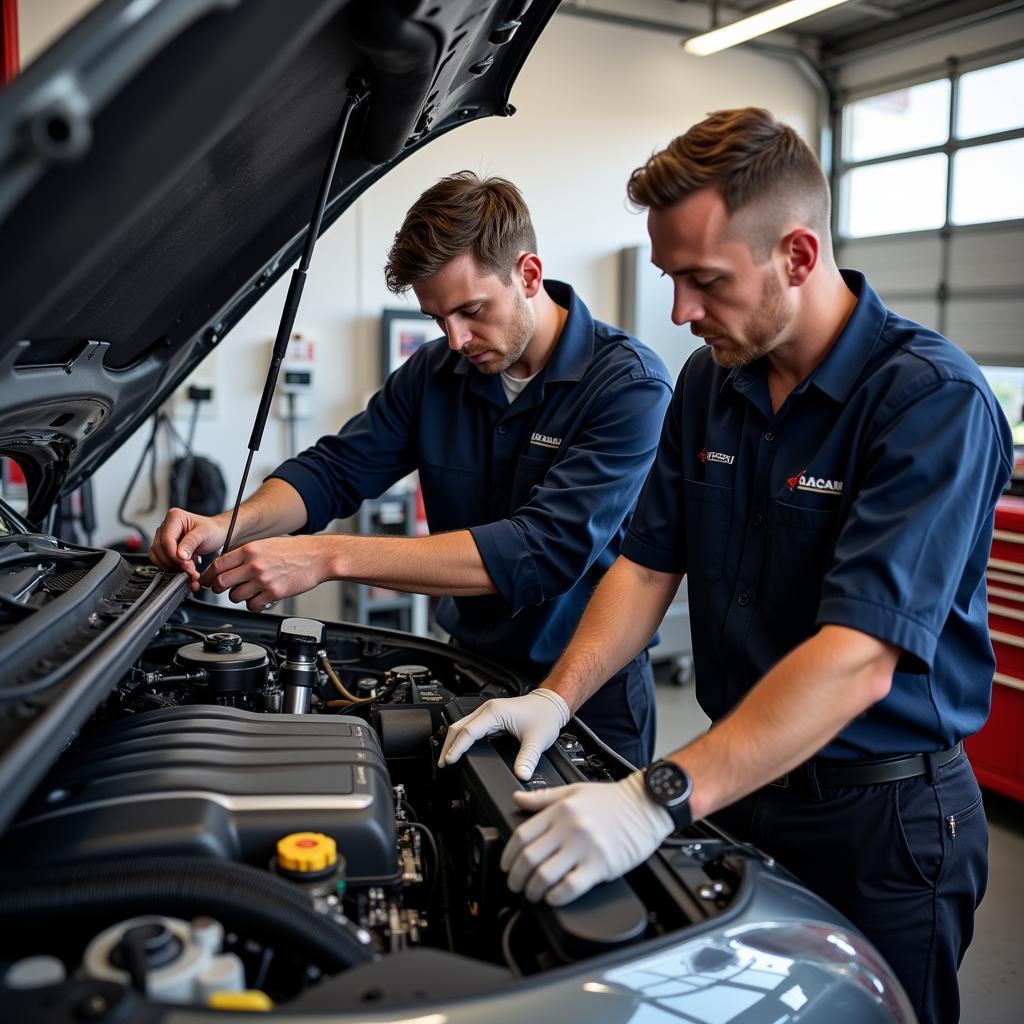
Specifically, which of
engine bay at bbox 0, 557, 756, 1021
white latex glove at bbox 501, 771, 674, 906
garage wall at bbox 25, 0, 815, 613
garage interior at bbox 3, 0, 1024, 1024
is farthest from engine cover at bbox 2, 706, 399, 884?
garage wall at bbox 25, 0, 815, 613

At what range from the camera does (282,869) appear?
0.86 m

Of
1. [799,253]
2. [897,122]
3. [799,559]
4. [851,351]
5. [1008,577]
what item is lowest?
[1008,577]

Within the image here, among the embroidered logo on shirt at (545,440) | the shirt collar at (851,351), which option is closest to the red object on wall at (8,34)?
the embroidered logo on shirt at (545,440)

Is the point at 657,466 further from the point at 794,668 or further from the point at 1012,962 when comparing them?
the point at 1012,962

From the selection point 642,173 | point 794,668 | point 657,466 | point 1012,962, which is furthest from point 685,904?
point 1012,962

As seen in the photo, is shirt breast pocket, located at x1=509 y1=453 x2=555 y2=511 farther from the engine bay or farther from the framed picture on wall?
the framed picture on wall

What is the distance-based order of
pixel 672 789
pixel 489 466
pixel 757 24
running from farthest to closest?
pixel 757 24 → pixel 489 466 → pixel 672 789

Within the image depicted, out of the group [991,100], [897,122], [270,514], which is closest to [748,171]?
[270,514]

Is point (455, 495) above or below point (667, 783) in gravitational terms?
above

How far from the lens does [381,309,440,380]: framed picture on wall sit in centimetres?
462

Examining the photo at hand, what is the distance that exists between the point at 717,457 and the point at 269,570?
0.73m

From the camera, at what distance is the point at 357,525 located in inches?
181

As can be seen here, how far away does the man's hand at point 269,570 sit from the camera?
151 cm

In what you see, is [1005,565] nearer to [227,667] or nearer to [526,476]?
[526,476]
